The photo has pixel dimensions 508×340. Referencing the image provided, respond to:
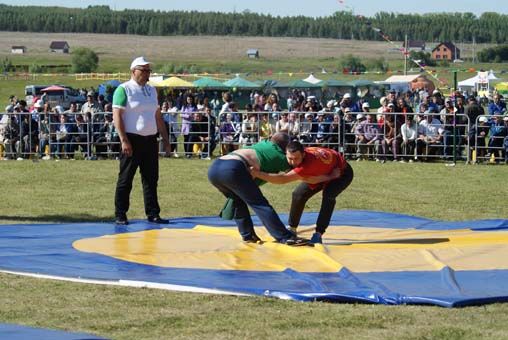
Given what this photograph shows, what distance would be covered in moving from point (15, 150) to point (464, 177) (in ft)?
30.1

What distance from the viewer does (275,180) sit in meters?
9.48

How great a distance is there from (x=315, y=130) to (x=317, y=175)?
1145 cm

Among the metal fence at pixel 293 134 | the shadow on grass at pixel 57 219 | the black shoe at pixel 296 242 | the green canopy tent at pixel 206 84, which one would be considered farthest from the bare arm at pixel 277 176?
the green canopy tent at pixel 206 84

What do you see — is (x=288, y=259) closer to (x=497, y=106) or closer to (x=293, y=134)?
(x=293, y=134)

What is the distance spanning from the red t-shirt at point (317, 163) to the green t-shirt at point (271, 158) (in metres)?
0.15

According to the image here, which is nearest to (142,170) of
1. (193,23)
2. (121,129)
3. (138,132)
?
(138,132)

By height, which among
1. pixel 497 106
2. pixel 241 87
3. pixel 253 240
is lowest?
pixel 241 87

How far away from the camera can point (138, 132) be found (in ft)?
36.7

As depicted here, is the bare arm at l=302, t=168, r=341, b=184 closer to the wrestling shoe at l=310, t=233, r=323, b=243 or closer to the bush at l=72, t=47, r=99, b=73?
the wrestling shoe at l=310, t=233, r=323, b=243

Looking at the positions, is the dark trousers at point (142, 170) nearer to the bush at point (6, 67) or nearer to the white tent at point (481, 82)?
the white tent at point (481, 82)

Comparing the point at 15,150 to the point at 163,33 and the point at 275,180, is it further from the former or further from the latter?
the point at 163,33

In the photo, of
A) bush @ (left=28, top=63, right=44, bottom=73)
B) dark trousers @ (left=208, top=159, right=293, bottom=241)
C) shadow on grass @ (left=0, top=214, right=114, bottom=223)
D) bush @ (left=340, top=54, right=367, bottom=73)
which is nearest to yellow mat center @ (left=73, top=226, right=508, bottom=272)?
dark trousers @ (left=208, top=159, right=293, bottom=241)

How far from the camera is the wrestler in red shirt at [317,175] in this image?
31.0ft

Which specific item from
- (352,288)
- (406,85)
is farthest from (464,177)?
(406,85)
